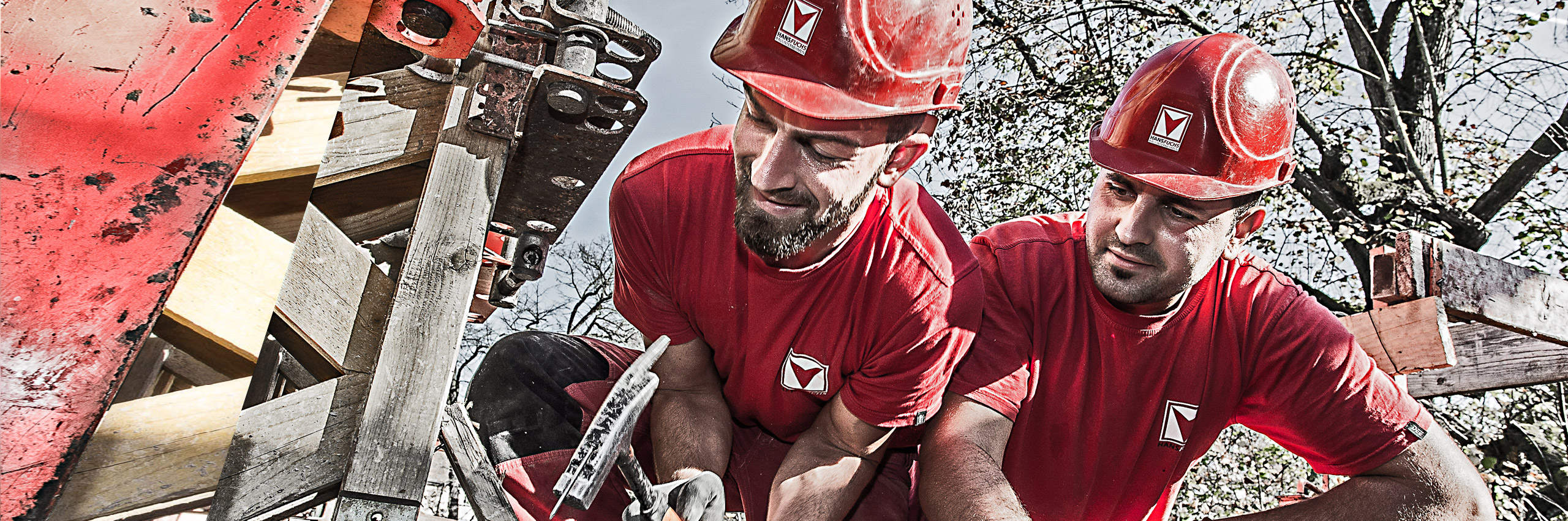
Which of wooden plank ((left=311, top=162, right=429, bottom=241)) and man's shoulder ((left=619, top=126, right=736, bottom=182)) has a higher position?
man's shoulder ((left=619, top=126, right=736, bottom=182))

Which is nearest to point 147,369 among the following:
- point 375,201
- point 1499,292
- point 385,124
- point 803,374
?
point 375,201

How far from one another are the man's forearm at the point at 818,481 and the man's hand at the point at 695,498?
424mm

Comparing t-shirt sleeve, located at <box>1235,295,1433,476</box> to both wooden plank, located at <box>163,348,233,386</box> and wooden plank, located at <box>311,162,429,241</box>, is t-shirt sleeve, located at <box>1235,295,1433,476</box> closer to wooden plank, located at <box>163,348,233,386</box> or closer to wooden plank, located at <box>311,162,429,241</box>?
wooden plank, located at <box>311,162,429,241</box>

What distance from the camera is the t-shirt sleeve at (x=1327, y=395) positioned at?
298 cm

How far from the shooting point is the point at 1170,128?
2.93m

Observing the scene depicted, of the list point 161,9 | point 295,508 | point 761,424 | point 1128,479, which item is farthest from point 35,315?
point 1128,479

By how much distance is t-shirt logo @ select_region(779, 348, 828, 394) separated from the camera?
273 cm

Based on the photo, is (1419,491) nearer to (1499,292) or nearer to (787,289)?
(1499,292)

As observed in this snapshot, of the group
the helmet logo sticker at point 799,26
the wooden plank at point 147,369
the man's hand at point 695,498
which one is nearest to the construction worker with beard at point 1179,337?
the man's hand at point 695,498

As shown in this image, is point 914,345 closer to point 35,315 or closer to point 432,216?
point 432,216

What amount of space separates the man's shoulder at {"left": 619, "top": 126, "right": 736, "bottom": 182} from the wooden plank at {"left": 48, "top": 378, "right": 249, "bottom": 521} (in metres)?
1.08

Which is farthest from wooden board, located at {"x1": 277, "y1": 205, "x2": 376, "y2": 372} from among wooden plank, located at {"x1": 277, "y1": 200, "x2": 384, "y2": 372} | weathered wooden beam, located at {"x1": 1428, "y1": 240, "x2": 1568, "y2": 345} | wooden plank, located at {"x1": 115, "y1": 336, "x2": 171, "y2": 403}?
weathered wooden beam, located at {"x1": 1428, "y1": 240, "x2": 1568, "y2": 345}

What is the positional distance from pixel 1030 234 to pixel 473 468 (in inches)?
70.3

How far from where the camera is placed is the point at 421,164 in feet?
10.3
